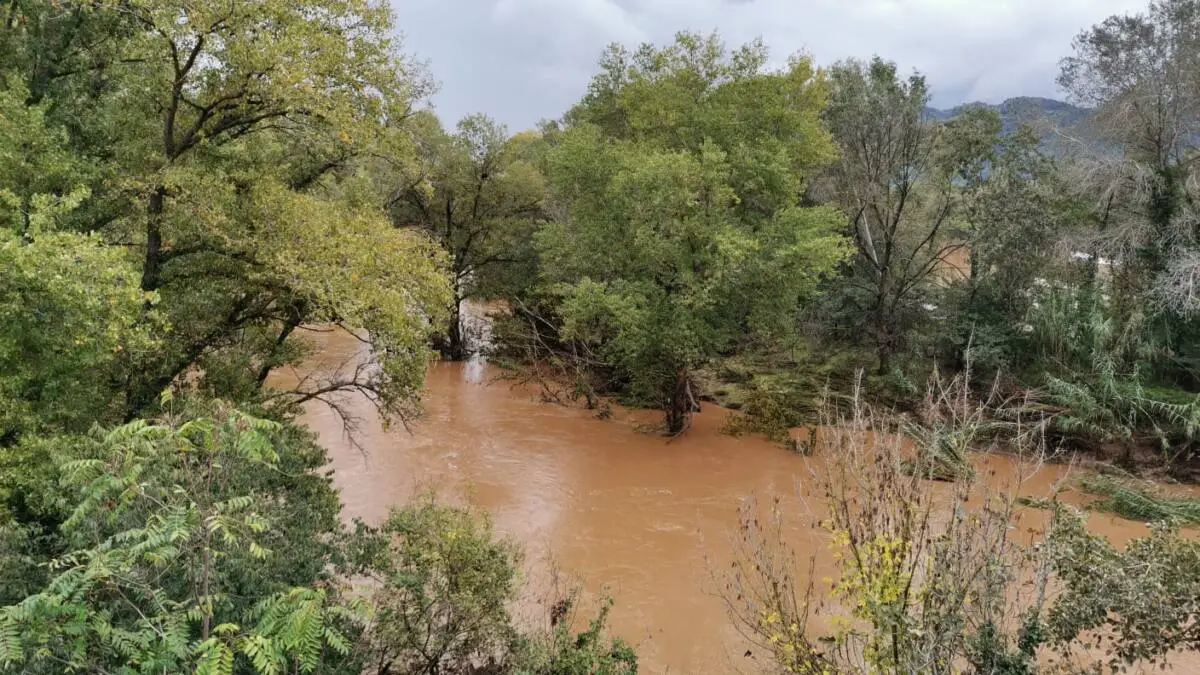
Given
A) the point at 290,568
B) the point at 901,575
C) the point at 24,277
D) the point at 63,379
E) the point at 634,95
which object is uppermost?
the point at 634,95

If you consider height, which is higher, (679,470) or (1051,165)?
(1051,165)

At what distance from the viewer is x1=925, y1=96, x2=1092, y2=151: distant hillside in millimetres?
18000

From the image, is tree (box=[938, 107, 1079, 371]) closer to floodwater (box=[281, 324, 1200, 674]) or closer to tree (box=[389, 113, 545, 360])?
floodwater (box=[281, 324, 1200, 674])

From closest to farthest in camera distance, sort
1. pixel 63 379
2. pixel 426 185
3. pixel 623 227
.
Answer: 1. pixel 63 379
2. pixel 426 185
3. pixel 623 227

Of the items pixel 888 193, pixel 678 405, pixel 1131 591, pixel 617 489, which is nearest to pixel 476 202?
pixel 678 405

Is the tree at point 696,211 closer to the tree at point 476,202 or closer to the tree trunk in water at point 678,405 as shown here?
the tree trunk in water at point 678,405

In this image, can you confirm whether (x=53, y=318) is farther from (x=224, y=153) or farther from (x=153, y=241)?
(x=224, y=153)

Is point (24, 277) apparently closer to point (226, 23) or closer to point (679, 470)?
point (226, 23)

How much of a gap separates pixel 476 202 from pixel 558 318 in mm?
5411

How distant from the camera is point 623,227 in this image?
17.5 meters

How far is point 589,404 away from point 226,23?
14.4 metres

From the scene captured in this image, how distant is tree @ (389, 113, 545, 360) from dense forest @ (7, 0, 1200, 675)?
132 millimetres

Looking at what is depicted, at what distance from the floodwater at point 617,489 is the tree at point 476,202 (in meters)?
5.67

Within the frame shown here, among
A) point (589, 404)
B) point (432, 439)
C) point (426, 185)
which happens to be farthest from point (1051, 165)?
point (432, 439)
